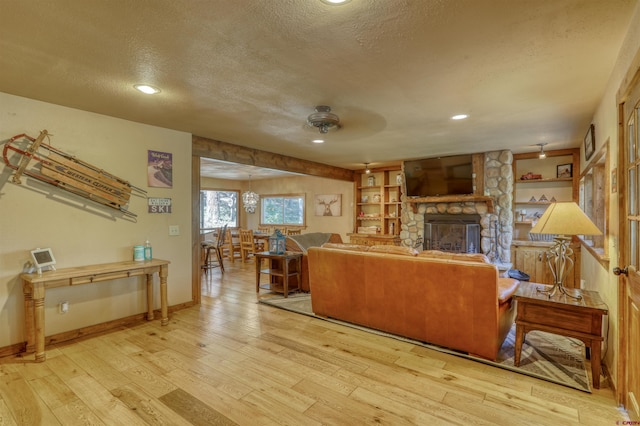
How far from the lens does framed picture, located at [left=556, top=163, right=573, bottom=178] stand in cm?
533

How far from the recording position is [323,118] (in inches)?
120

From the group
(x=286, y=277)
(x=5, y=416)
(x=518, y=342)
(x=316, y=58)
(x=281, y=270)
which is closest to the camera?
(x=5, y=416)

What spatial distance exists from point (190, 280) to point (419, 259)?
3088mm

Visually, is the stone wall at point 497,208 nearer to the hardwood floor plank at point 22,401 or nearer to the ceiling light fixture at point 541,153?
the ceiling light fixture at point 541,153

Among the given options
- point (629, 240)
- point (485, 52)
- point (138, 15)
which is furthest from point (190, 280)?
point (629, 240)

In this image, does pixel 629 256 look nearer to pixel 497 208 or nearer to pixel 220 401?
pixel 220 401

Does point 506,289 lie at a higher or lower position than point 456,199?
lower

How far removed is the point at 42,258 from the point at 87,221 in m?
0.54

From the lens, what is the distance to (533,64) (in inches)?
86.5

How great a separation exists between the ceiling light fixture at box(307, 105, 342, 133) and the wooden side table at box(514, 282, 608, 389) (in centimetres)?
229

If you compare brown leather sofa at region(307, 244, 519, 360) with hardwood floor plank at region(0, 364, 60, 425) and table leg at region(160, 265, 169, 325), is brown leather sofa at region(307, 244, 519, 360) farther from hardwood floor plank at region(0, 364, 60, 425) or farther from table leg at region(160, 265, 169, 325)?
hardwood floor plank at region(0, 364, 60, 425)

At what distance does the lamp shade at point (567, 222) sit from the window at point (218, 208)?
28.5ft

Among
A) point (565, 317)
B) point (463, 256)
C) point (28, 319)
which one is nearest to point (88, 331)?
point (28, 319)

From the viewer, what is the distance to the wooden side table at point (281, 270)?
4.66 meters
